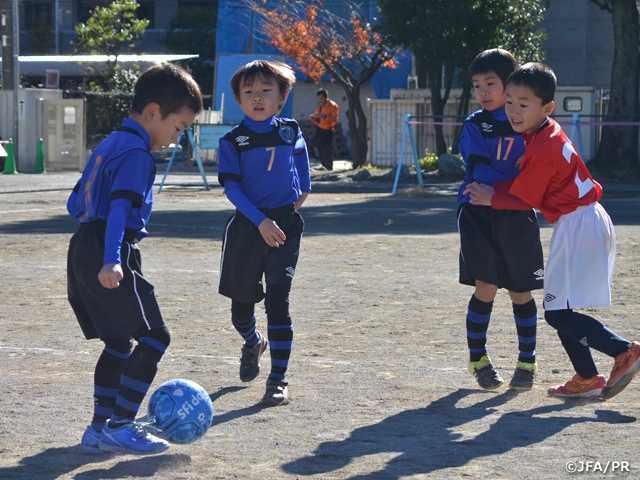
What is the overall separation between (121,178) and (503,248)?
2075mm

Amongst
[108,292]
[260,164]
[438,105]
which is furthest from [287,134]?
[438,105]

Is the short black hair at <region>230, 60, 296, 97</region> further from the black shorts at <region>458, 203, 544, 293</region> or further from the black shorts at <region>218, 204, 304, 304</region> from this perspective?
the black shorts at <region>458, 203, 544, 293</region>

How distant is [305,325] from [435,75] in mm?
17962

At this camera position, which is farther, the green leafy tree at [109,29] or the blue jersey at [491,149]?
the green leafy tree at [109,29]

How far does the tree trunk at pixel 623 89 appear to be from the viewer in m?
22.6

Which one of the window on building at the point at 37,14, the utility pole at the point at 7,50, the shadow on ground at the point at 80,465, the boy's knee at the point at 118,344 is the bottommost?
the shadow on ground at the point at 80,465

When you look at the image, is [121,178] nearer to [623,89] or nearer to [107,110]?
[623,89]

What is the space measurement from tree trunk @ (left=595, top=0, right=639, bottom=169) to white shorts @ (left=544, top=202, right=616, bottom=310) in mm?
18910

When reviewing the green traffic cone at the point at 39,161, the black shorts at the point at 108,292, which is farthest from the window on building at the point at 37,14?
the black shorts at the point at 108,292

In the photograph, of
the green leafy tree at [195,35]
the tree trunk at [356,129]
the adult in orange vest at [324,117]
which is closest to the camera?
the adult in orange vest at [324,117]

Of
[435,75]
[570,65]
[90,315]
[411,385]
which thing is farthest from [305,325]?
[570,65]

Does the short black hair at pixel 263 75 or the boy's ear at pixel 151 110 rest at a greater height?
the short black hair at pixel 263 75

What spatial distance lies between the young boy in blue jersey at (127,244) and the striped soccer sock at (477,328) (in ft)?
5.93

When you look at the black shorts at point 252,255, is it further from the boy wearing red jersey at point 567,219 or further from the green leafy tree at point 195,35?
the green leafy tree at point 195,35
